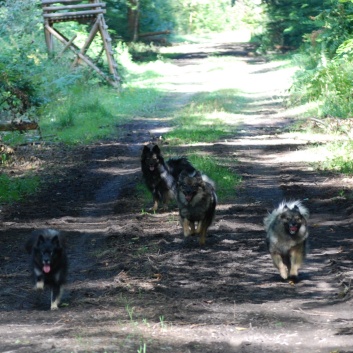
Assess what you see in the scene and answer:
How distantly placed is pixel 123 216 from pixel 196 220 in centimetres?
216

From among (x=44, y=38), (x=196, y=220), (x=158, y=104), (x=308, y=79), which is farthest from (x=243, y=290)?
(x=44, y=38)

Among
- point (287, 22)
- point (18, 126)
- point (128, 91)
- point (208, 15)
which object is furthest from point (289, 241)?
point (208, 15)

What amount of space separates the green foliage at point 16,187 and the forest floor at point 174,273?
1.02 feet

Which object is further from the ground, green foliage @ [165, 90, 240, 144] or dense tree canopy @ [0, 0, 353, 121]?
dense tree canopy @ [0, 0, 353, 121]

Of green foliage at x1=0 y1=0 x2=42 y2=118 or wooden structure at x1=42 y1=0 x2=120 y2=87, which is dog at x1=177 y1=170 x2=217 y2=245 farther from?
wooden structure at x1=42 y1=0 x2=120 y2=87

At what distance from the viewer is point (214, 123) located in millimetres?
24922

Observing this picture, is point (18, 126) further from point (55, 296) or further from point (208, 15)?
point (208, 15)

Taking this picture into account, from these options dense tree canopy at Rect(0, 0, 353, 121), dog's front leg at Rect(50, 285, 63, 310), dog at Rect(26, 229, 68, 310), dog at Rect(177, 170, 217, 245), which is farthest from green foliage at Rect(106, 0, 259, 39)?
dog's front leg at Rect(50, 285, 63, 310)

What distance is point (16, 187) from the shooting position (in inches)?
608

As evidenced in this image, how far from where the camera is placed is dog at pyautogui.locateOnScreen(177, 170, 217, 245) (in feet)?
36.3

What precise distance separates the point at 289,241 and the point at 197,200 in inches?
87.2

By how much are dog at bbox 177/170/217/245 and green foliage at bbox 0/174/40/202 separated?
15.0ft

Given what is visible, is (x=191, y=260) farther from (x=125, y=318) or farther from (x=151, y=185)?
(x=151, y=185)

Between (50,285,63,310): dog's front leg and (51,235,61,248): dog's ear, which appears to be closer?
(50,285,63,310): dog's front leg
